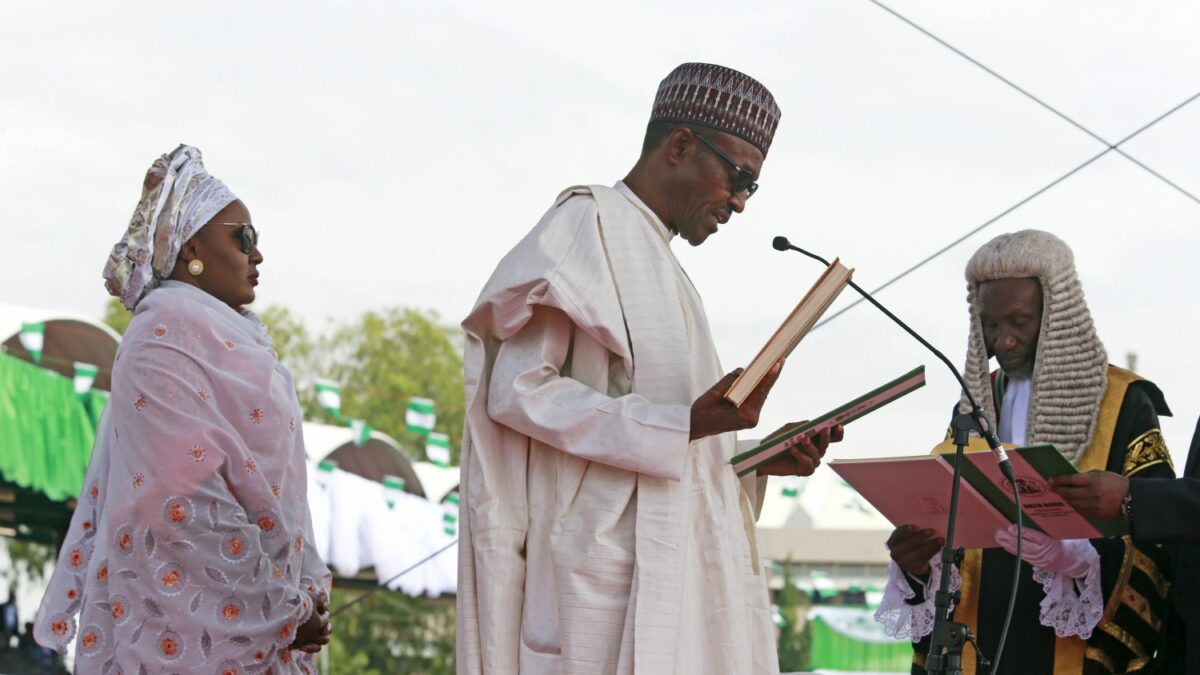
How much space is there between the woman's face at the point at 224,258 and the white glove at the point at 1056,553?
2052 millimetres

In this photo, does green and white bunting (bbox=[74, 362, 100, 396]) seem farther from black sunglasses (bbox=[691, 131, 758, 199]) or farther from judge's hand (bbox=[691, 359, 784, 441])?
judge's hand (bbox=[691, 359, 784, 441])

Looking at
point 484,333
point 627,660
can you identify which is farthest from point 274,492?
point 627,660

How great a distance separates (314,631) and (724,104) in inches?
60.6

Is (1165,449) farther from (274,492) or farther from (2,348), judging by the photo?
(2,348)

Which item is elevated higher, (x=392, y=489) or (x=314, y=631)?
(x=392, y=489)

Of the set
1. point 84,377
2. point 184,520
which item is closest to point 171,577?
point 184,520

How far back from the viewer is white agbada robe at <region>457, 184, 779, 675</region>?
3332 millimetres

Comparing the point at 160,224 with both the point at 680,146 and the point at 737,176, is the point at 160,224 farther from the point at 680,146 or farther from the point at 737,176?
the point at 737,176

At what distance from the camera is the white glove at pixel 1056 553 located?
13.6 ft

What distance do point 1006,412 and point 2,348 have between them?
9236 mm

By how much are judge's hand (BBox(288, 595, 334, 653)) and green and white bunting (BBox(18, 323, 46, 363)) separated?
9.32 meters

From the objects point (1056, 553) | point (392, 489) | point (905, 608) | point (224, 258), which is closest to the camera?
point (224, 258)

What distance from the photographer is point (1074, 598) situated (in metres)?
4.21

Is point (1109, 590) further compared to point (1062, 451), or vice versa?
point (1062, 451)
